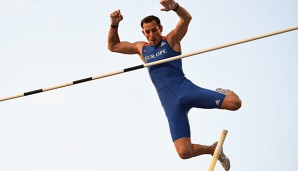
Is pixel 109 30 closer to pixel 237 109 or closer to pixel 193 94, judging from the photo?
pixel 193 94

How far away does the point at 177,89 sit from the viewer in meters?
6.31

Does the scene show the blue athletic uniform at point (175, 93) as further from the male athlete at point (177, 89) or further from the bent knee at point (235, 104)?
A: the bent knee at point (235, 104)

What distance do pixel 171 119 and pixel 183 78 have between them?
538 mm

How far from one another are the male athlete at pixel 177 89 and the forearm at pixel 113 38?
0.44 metres

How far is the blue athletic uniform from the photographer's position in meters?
6.23

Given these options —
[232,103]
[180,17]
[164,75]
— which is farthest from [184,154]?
[180,17]

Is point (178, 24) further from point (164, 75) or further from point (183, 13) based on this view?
point (164, 75)

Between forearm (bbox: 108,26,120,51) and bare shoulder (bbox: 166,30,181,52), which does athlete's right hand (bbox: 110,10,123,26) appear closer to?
forearm (bbox: 108,26,120,51)

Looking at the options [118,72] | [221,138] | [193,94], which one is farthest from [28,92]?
[221,138]

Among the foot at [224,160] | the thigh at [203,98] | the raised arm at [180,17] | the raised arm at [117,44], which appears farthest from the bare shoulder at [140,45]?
the foot at [224,160]

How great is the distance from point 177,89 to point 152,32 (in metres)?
0.78

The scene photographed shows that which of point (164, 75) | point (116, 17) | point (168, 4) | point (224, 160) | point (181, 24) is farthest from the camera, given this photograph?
point (224, 160)

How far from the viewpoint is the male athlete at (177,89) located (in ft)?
20.3

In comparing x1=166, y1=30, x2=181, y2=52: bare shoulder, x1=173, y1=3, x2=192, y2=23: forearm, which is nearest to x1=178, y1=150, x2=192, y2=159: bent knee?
x1=166, y1=30, x2=181, y2=52: bare shoulder
